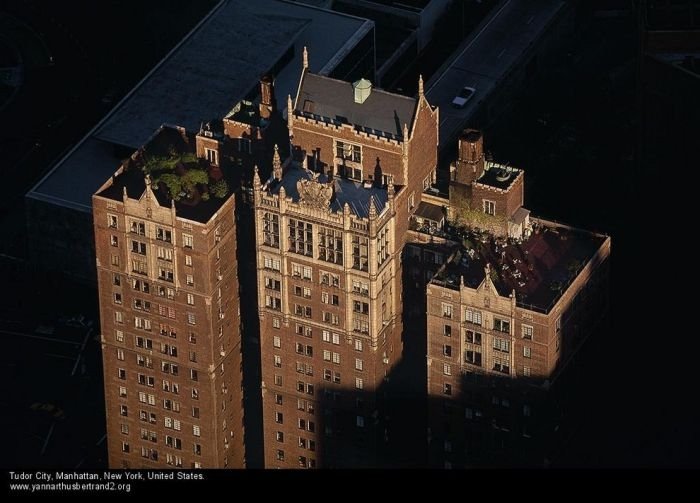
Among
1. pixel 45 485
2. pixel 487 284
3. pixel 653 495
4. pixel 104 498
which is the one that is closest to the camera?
pixel 653 495

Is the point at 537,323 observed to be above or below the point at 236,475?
above

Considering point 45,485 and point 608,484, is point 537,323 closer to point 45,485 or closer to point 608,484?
point 45,485

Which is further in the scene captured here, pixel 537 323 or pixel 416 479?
pixel 537 323

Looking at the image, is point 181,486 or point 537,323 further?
point 537,323

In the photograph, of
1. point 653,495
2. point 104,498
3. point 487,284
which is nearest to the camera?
point 653,495

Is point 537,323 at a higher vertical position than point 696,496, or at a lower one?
higher

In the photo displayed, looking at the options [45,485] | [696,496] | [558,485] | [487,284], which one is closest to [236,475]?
[558,485]

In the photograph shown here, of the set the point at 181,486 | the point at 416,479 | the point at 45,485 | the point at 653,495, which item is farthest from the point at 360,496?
the point at 45,485

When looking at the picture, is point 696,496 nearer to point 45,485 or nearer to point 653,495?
point 653,495

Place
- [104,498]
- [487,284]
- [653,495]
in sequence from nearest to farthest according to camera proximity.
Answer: [653,495] < [104,498] < [487,284]
